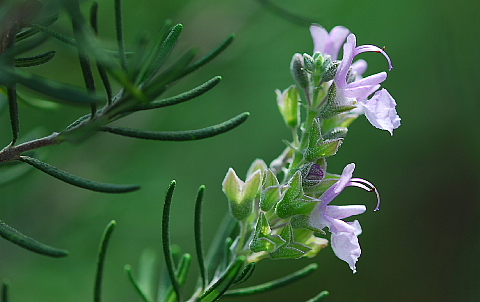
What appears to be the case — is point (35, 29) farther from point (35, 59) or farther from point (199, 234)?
point (199, 234)

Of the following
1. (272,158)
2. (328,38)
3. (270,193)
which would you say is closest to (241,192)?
(270,193)

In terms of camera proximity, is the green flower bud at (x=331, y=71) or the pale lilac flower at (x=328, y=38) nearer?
the green flower bud at (x=331, y=71)

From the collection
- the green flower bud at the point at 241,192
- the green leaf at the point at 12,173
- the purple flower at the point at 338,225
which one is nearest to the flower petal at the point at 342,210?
the purple flower at the point at 338,225

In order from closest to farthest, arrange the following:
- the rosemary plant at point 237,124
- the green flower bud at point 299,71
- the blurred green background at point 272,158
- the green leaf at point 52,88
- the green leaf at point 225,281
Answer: the green leaf at point 52,88, the rosemary plant at point 237,124, the green leaf at point 225,281, the green flower bud at point 299,71, the blurred green background at point 272,158

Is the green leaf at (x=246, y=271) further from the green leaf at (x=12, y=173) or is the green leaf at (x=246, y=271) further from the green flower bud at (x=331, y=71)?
the green leaf at (x=12, y=173)

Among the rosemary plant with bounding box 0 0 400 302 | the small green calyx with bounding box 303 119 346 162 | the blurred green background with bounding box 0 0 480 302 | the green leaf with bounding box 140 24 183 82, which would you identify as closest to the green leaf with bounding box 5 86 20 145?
the rosemary plant with bounding box 0 0 400 302

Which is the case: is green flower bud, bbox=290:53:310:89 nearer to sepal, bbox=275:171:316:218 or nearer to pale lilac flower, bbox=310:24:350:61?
pale lilac flower, bbox=310:24:350:61
